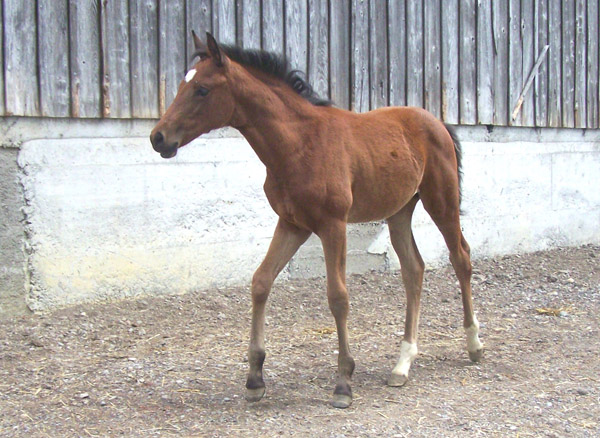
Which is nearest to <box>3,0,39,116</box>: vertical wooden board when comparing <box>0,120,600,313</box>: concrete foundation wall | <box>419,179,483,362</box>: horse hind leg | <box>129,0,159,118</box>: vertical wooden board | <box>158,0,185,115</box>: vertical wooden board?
<box>0,120,600,313</box>: concrete foundation wall

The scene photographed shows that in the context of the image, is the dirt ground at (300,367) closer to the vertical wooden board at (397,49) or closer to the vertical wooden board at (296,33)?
the vertical wooden board at (397,49)

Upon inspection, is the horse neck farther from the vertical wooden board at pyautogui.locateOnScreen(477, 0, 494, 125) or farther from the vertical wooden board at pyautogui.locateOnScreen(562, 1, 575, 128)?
the vertical wooden board at pyautogui.locateOnScreen(562, 1, 575, 128)

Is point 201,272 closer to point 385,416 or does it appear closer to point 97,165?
point 97,165

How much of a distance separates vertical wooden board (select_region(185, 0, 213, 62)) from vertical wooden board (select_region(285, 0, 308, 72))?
0.88 meters

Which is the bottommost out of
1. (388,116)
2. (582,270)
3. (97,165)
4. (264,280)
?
(582,270)

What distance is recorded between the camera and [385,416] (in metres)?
4.13

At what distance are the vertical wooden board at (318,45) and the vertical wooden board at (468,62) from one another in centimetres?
208

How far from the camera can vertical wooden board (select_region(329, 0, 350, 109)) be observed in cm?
773

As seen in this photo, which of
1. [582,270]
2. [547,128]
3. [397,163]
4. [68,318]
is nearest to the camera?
[397,163]

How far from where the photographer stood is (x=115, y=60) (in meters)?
6.39

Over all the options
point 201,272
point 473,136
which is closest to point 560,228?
point 473,136

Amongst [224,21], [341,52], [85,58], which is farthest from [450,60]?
[85,58]

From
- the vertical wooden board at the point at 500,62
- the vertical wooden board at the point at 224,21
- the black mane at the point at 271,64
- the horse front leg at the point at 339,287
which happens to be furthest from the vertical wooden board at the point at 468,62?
the horse front leg at the point at 339,287

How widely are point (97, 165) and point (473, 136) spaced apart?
483 cm
